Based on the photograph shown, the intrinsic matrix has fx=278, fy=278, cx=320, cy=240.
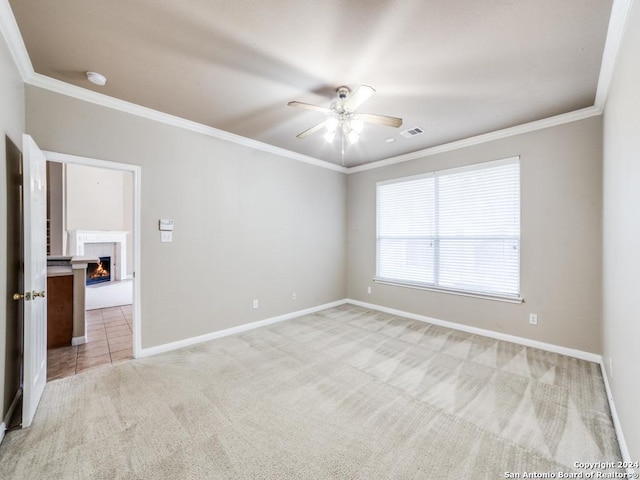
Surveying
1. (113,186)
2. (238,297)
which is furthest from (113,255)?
(238,297)

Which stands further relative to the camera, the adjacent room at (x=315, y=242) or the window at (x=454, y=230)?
the window at (x=454, y=230)

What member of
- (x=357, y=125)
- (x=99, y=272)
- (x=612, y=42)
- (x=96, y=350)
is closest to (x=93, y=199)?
(x=99, y=272)

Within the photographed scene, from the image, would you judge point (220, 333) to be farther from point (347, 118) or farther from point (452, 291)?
point (452, 291)

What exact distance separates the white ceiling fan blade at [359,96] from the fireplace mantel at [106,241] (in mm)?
8688

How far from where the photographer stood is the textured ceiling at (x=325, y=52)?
177 centimetres

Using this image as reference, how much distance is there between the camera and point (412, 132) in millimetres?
3775

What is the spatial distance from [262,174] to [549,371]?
14.1 ft

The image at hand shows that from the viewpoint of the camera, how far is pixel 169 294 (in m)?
3.39

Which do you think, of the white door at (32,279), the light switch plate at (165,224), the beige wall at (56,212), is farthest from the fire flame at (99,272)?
the white door at (32,279)

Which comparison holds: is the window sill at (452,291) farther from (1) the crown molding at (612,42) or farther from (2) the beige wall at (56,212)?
(2) the beige wall at (56,212)

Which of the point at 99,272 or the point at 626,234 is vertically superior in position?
the point at 626,234

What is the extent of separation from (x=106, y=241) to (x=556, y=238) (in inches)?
418

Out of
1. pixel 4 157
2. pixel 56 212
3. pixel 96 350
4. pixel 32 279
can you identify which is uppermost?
pixel 56 212

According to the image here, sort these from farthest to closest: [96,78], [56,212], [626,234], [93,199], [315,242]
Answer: [93,199]
[56,212]
[315,242]
[96,78]
[626,234]
